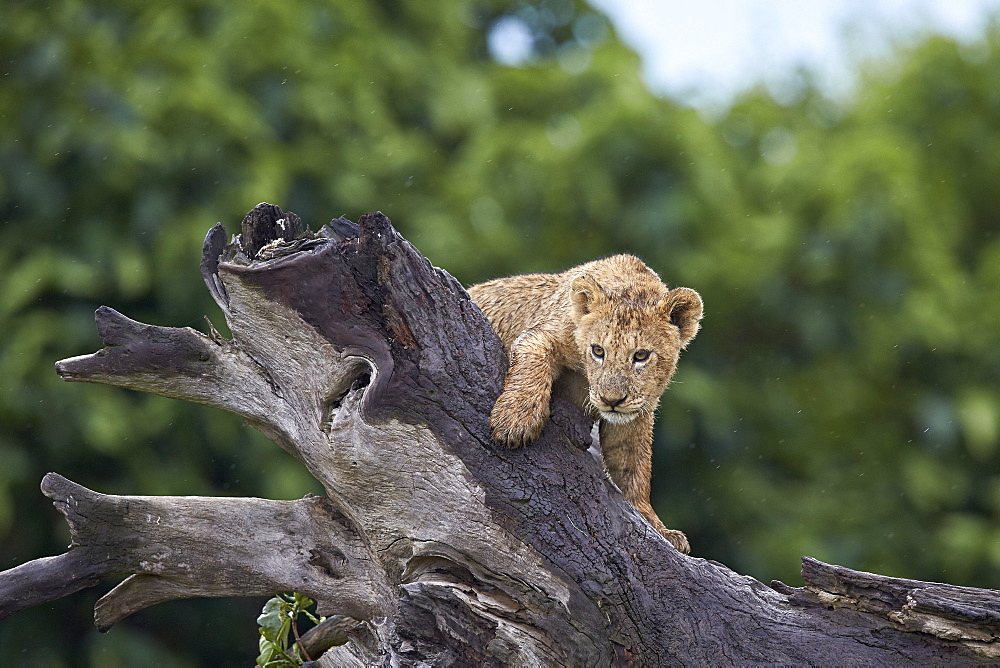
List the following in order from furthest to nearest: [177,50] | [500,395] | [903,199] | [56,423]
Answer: [903,199] < [177,50] < [56,423] < [500,395]

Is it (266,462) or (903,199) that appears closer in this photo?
(266,462)

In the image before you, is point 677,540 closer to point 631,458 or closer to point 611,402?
point 631,458

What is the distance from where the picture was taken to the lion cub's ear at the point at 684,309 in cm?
495

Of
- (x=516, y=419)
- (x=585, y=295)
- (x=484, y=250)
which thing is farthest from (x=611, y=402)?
(x=484, y=250)

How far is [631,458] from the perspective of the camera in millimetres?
5207

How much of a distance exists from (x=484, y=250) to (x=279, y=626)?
4555mm

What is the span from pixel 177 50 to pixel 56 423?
3.39 metres

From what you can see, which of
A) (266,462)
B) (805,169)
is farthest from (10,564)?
(805,169)

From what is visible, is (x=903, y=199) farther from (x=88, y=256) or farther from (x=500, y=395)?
(x=88, y=256)

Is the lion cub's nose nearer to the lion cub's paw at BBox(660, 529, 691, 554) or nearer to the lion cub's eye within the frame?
the lion cub's eye

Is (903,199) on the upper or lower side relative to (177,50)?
upper

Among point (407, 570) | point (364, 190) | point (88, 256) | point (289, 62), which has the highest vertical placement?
point (289, 62)

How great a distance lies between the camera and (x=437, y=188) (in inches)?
399

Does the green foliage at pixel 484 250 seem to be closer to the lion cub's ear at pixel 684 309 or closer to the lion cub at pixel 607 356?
the lion cub at pixel 607 356
